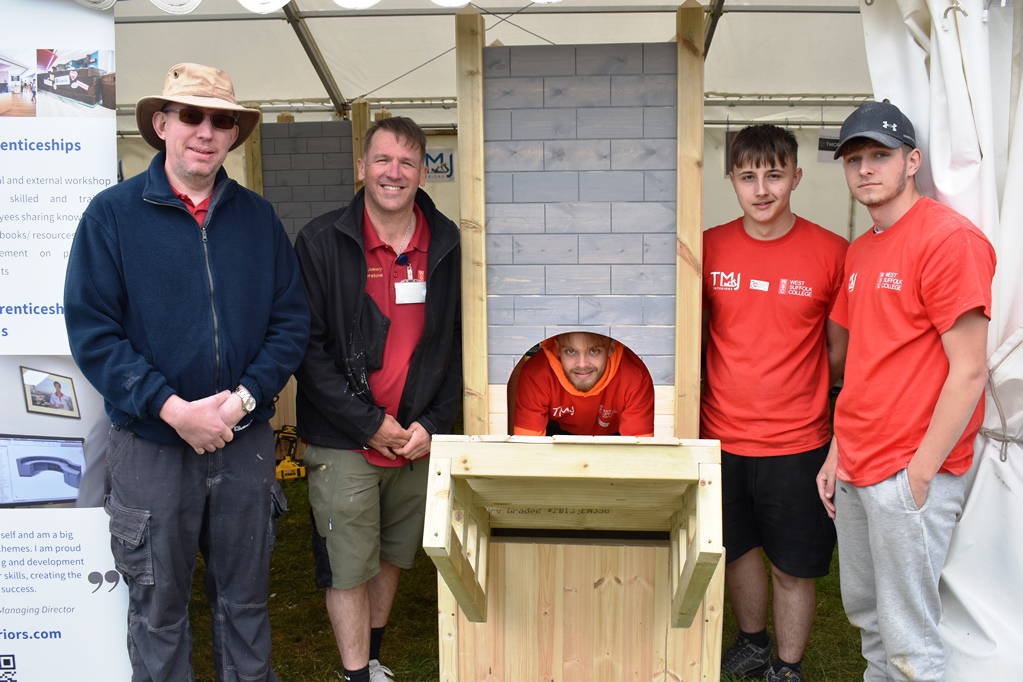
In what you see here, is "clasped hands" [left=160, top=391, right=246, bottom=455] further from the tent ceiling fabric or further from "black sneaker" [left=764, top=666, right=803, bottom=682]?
the tent ceiling fabric

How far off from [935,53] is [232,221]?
2278mm

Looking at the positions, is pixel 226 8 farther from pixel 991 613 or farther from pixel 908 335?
pixel 991 613

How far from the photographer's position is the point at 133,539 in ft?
8.80

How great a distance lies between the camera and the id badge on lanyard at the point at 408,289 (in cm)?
310

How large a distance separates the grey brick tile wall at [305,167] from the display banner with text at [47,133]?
4411 mm

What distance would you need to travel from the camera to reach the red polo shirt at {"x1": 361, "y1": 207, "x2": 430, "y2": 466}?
3.10m

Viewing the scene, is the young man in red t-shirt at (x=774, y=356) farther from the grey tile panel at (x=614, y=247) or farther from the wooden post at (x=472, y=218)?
the wooden post at (x=472, y=218)


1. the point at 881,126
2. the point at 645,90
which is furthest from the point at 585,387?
the point at 881,126

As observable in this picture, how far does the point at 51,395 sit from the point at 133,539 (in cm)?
68

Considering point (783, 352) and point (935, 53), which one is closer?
point (935, 53)

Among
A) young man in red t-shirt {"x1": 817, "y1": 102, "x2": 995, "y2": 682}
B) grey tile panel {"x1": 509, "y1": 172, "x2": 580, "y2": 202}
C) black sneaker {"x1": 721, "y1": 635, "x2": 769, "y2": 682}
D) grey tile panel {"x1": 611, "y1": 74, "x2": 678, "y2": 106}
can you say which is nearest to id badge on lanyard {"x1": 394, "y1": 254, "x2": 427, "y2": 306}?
grey tile panel {"x1": 509, "y1": 172, "x2": 580, "y2": 202}

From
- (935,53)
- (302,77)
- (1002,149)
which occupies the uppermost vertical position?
(302,77)

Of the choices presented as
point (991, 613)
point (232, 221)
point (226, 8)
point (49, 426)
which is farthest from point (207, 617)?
point (226, 8)

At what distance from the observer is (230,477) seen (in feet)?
9.15
